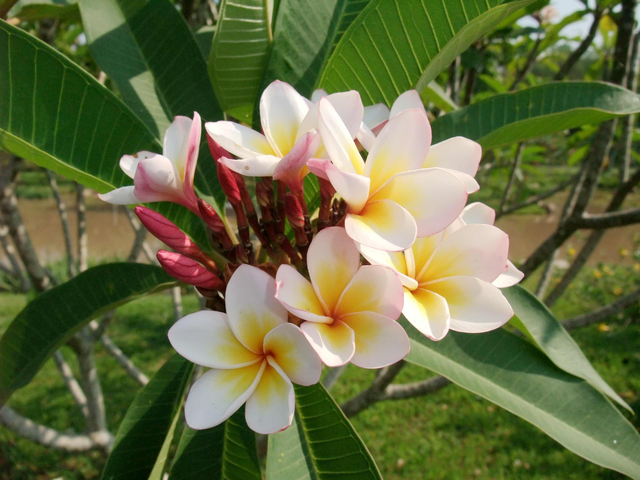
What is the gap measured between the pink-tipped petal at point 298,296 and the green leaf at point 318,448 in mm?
258

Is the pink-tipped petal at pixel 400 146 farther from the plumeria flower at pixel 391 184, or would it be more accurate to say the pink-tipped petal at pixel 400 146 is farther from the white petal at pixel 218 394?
the white petal at pixel 218 394

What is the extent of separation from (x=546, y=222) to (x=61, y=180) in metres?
11.2

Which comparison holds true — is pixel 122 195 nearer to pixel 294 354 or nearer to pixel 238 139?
pixel 238 139

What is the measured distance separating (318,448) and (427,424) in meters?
2.65

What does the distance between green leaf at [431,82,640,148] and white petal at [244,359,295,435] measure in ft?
1.84

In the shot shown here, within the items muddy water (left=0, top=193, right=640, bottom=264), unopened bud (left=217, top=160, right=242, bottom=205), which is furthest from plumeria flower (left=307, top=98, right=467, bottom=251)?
muddy water (left=0, top=193, right=640, bottom=264)

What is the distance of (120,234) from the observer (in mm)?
7441

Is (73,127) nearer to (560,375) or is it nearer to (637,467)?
(560,375)

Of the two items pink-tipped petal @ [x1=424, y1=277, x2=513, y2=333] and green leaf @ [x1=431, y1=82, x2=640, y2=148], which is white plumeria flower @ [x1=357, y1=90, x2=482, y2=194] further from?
green leaf @ [x1=431, y1=82, x2=640, y2=148]

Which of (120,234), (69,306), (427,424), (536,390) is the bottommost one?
(120,234)

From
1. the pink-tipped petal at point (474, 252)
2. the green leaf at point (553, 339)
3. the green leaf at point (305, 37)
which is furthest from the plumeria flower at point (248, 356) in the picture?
the green leaf at point (553, 339)

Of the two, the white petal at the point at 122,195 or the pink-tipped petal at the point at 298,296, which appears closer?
the pink-tipped petal at the point at 298,296

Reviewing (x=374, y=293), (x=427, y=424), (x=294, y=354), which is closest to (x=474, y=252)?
(x=374, y=293)

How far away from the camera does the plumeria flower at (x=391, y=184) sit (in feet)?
1.75
